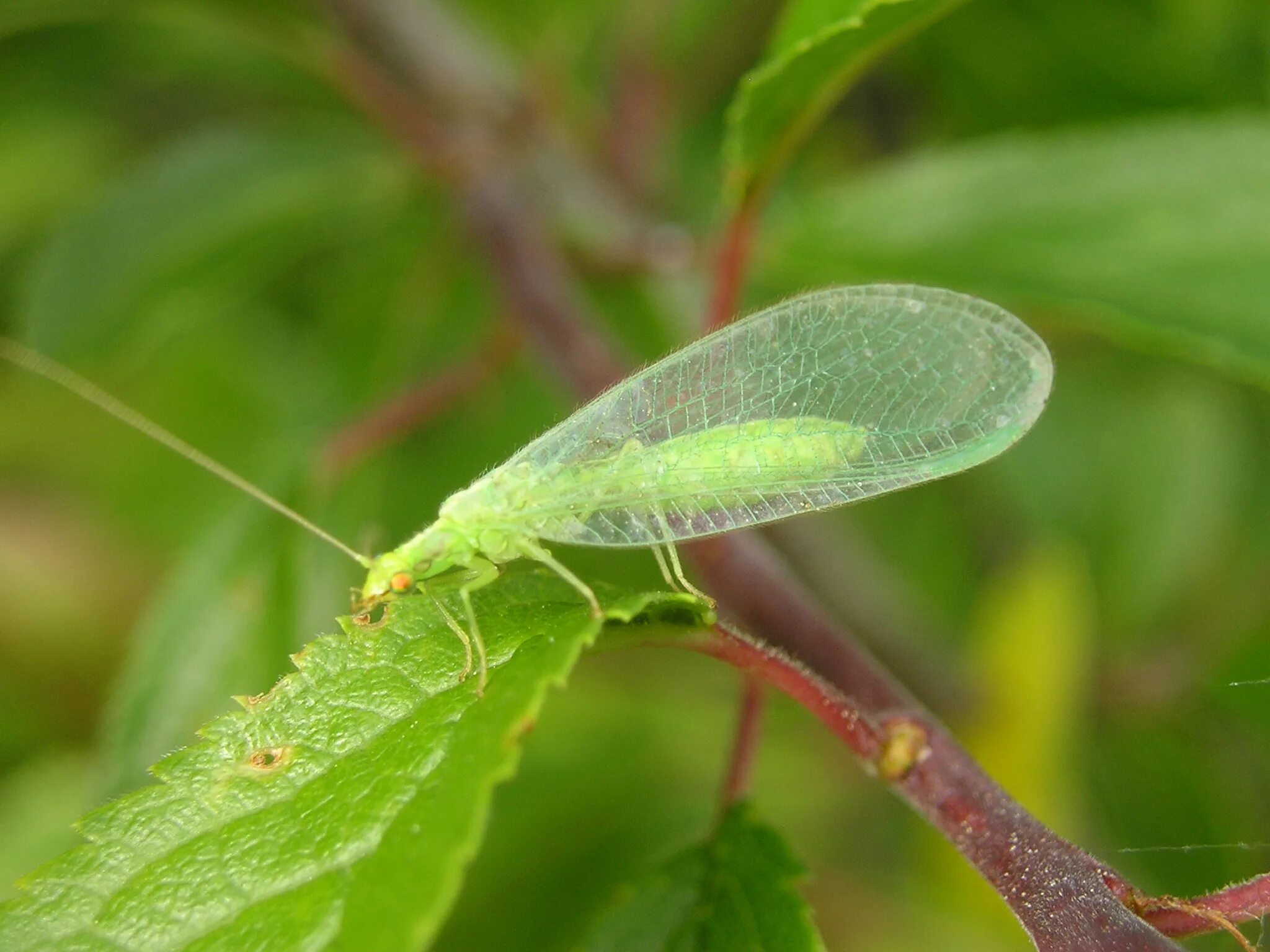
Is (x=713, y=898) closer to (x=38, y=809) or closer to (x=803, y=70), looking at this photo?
(x=803, y=70)

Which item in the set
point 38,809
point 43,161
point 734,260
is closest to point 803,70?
point 734,260

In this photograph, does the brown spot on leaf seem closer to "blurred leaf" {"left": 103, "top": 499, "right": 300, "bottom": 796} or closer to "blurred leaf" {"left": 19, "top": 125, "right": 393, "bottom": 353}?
"blurred leaf" {"left": 103, "top": 499, "right": 300, "bottom": 796}

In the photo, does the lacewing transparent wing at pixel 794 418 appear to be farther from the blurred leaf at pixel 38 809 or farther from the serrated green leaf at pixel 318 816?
the blurred leaf at pixel 38 809

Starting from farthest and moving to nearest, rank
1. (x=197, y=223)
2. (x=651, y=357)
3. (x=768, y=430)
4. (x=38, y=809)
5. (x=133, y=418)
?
(x=651, y=357)
(x=38, y=809)
(x=197, y=223)
(x=768, y=430)
(x=133, y=418)

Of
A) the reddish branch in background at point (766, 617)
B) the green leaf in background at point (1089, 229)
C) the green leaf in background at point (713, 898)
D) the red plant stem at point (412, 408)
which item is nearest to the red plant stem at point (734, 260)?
the reddish branch in background at point (766, 617)

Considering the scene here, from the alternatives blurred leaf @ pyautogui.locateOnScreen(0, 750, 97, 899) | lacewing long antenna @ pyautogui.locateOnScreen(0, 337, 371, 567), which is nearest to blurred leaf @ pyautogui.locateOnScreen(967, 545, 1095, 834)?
lacewing long antenna @ pyautogui.locateOnScreen(0, 337, 371, 567)

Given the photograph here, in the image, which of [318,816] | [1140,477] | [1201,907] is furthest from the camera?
[1140,477]

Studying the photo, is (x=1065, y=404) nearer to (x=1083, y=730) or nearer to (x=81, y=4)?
(x=1083, y=730)
